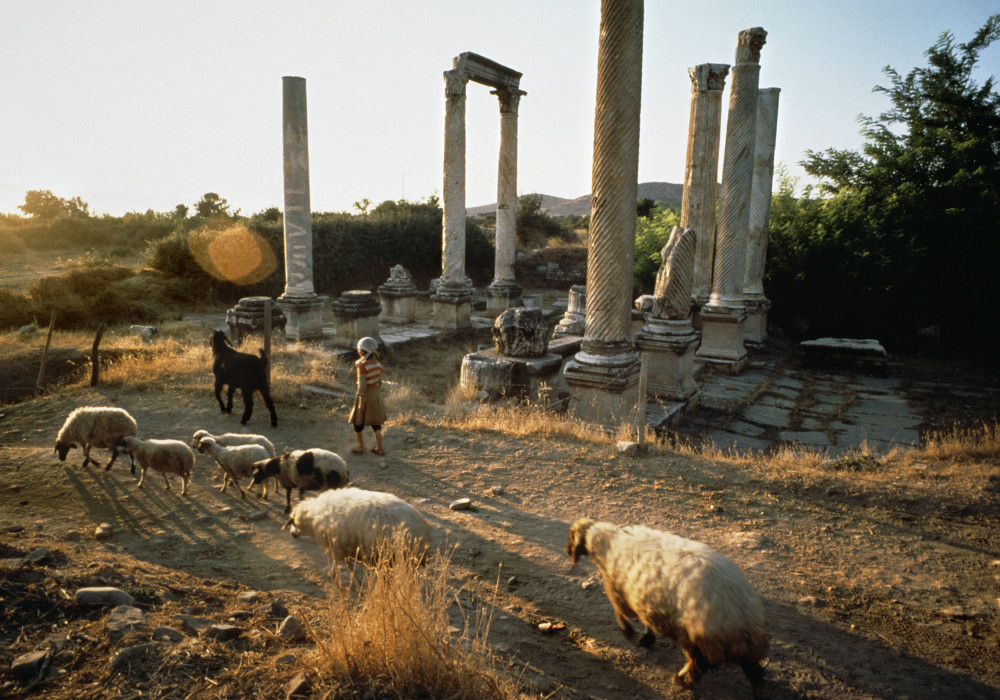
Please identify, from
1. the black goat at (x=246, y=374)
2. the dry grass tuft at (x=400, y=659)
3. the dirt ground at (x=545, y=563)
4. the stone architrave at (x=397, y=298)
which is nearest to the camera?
the dry grass tuft at (x=400, y=659)

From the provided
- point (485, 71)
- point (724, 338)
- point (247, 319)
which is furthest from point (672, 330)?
point (485, 71)

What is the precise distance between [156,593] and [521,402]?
18.8 ft

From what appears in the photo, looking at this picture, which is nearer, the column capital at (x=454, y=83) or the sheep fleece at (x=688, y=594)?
the sheep fleece at (x=688, y=594)

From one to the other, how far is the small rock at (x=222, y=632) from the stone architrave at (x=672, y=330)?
730cm

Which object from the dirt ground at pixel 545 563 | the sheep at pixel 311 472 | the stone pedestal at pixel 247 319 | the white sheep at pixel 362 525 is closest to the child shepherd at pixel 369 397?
the dirt ground at pixel 545 563

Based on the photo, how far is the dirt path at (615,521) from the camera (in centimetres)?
284

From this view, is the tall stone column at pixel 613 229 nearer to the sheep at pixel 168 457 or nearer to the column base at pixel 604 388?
the column base at pixel 604 388

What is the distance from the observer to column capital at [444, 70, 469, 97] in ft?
48.7

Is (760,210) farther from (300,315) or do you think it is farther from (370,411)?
(370,411)

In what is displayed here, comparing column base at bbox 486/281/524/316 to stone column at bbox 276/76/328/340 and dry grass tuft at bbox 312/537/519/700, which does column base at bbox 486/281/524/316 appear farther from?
dry grass tuft at bbox 312/537/519/700

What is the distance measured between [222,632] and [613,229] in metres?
6.23

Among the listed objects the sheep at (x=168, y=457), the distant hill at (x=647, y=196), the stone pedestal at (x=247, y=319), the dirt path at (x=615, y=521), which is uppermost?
the distant hill at (x=647, y=196)

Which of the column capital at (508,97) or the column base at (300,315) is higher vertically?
the column capital at (508,97)

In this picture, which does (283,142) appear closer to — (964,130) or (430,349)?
(430,349)
